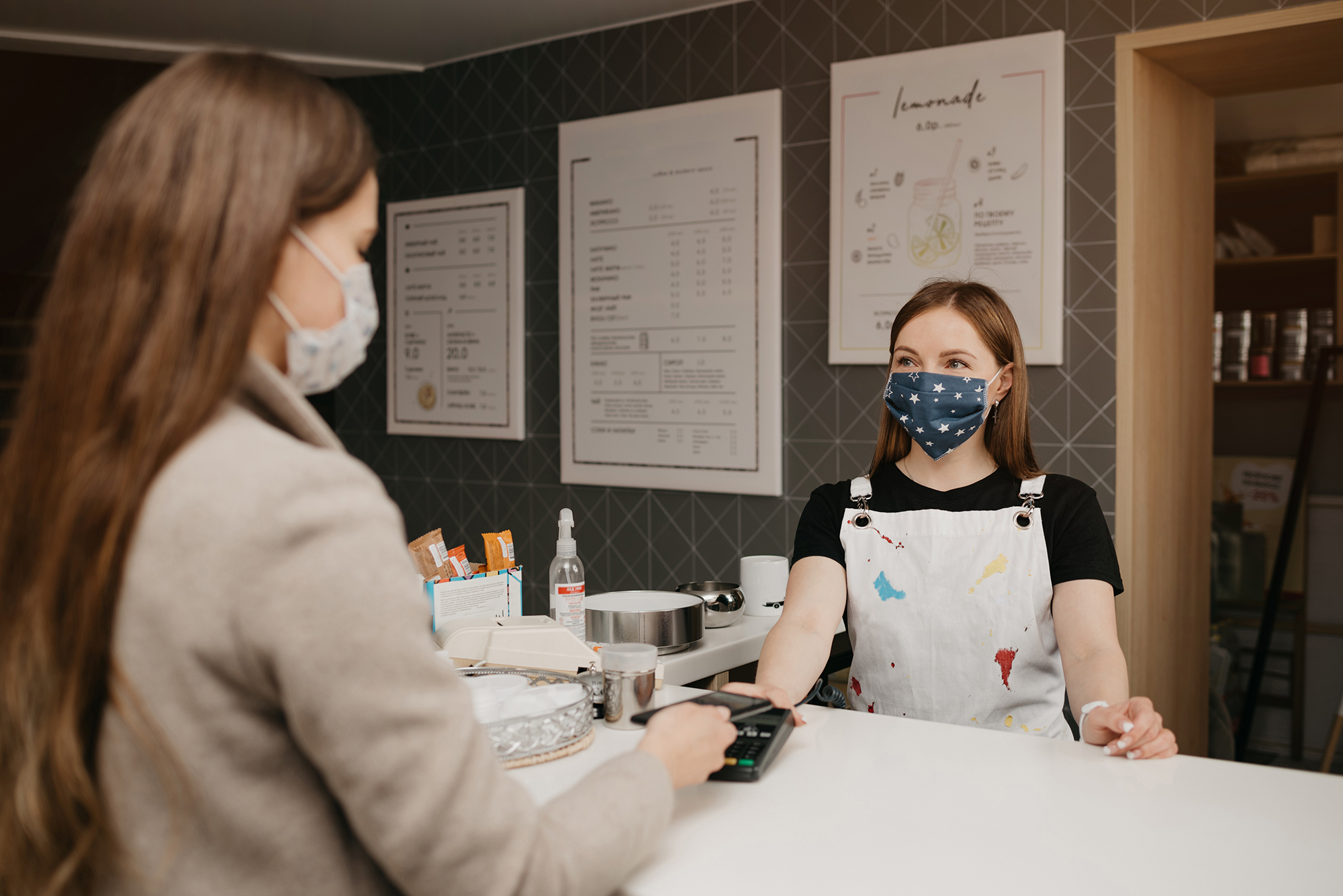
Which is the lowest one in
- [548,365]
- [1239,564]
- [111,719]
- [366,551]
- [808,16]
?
[1239,564]

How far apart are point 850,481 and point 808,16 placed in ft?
5.62

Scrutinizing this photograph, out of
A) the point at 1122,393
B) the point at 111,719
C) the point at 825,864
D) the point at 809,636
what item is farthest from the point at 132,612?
the point at 1122,393

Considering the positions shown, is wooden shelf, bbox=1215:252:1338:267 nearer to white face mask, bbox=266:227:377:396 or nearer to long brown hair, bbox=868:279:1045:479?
long brown hair, bbox=868:279:1045:479

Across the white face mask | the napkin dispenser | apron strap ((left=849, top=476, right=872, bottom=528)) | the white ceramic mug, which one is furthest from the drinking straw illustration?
the white face mask

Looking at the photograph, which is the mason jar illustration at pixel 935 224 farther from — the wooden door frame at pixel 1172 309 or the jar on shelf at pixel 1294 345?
the jar on shelf at pixel 1294 345

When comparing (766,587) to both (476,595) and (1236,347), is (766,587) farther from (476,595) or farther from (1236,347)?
(1236,347)

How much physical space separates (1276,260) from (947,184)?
78.8 inches

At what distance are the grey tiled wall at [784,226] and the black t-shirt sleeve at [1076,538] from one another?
37.2 inches

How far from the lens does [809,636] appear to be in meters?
1.67

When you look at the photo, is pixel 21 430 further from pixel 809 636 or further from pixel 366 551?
pixel 809 636

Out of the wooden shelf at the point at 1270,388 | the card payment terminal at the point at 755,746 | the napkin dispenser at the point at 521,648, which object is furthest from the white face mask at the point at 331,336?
the wooden shelf at the point at 1270,388

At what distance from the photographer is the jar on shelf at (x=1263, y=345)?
393 centimetres

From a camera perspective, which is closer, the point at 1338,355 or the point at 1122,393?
the point at 1122,393

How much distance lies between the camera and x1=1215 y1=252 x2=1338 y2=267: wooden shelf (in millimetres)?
3857
